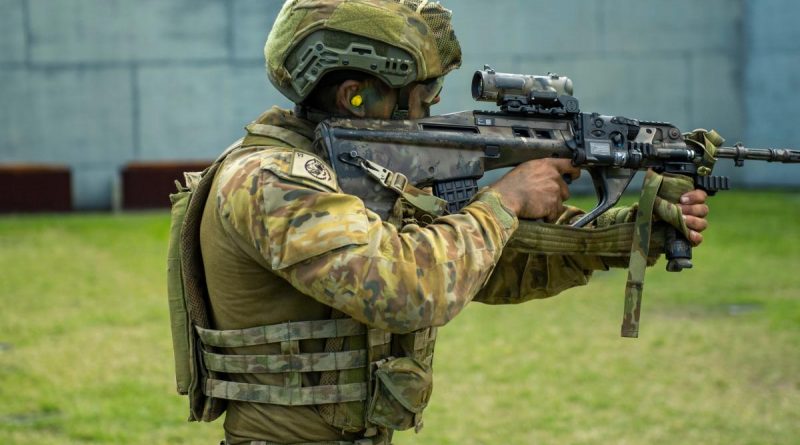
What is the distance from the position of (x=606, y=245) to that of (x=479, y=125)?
58cm

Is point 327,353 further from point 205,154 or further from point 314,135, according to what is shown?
point 205,154

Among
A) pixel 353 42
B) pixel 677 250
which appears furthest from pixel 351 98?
pixel 677 250

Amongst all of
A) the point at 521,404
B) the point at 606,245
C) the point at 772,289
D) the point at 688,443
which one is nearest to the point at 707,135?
the point at 606,245

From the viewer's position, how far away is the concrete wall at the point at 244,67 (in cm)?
1717

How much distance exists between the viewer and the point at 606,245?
3561 millimetres

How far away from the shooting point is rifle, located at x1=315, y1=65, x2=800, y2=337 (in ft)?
10.2

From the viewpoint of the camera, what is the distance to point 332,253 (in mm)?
2797

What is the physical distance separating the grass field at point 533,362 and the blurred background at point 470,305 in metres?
0.02

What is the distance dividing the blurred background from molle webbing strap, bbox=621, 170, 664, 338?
2875 millimetres

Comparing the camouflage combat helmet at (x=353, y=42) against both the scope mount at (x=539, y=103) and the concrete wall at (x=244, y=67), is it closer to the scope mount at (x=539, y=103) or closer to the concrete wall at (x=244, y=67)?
the scope mount at (x=539, y=103)

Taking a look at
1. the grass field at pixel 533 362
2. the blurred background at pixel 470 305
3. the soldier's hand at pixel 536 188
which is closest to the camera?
the soldier's hand at pixel 536 188

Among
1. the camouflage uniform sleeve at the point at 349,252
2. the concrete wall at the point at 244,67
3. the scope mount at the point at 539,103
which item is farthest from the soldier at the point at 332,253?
the concrete wall at the point at 244,67

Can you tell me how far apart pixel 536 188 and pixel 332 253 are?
78cm

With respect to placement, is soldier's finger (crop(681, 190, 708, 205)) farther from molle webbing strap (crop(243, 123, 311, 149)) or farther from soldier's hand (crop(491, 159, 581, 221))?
molle webbing strap (crop(243, 123, 311, 149))
